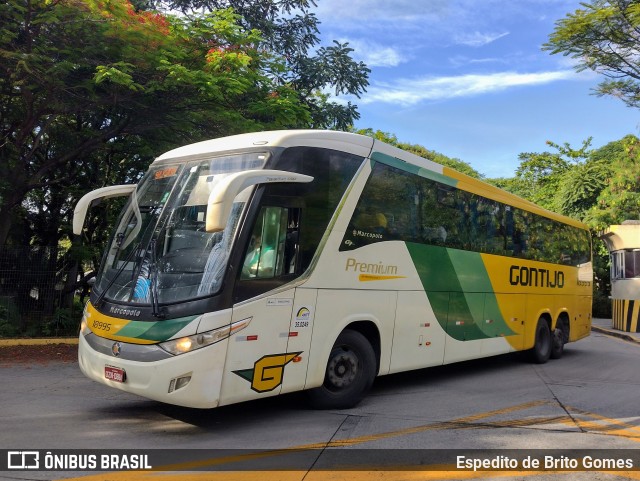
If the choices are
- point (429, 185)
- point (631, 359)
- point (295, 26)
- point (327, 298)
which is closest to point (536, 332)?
point (631, 359)

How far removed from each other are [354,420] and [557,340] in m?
8.22

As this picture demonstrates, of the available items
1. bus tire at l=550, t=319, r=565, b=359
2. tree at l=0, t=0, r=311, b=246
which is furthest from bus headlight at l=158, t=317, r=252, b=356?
bus tire at l=550, t=319, r=565, b=359

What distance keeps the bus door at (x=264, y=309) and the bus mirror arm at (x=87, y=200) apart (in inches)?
86.9

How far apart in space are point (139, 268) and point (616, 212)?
23.1 m

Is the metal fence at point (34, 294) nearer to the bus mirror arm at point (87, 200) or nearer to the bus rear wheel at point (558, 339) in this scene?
the bus mirror arm at point (87, 200)

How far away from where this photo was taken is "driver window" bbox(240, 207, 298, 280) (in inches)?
223

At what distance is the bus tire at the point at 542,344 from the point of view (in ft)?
38.1

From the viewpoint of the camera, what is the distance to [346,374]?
267 inches

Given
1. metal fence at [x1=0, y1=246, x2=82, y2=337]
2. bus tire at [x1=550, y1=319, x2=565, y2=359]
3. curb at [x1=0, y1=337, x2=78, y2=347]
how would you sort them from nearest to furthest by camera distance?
curb at [x1=0, y1=337, x2=78, y2=347] < metal fence at [x1=0, y1=246, x2=82, y2=337] < bus tire at [x1=550, y1=319, x2=565, y2=359]

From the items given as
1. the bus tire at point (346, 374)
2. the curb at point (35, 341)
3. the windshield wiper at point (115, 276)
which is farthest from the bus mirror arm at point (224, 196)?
the curb at point (35, 341)

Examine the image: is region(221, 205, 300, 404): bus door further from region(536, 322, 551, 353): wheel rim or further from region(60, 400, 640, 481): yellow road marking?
region(536, 322, 551, 353): wheel rim

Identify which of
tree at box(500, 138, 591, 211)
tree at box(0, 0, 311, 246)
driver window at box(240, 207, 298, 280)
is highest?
tree at box(500, 138, 591, 211)

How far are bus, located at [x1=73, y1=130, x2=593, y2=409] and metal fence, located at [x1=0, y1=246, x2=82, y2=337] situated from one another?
678 centimetres

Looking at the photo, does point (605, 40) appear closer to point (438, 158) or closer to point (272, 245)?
point (272, 245)
